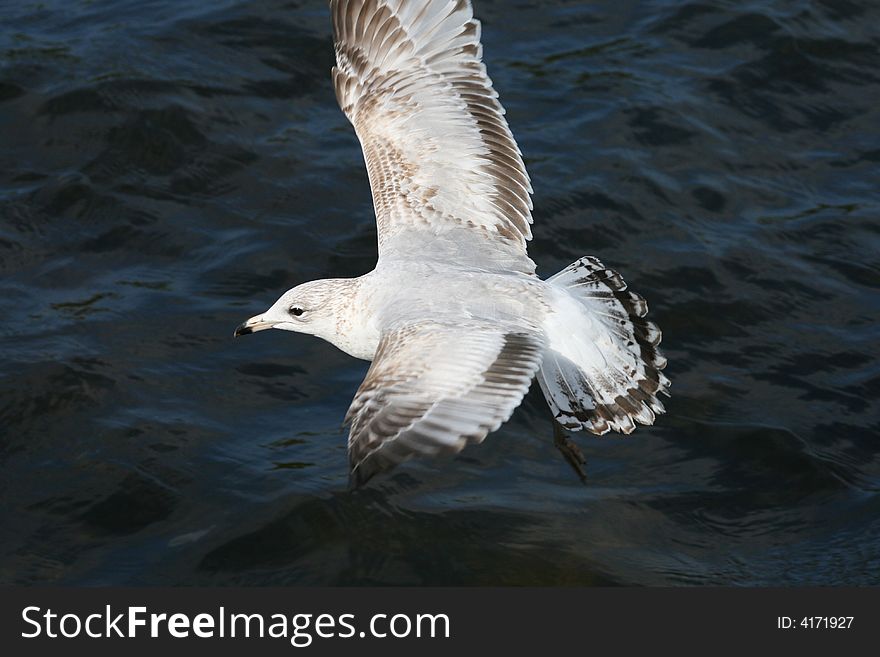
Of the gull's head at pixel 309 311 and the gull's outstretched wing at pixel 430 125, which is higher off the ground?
the gull's outstretched wing at pixel 430 125

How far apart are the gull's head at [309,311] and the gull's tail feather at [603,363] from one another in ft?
3.41

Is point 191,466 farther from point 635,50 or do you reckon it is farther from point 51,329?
point 635,50

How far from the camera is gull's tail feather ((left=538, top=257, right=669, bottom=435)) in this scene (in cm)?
567

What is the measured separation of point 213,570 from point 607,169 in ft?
13.5

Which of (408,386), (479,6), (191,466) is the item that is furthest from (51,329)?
(479,6)

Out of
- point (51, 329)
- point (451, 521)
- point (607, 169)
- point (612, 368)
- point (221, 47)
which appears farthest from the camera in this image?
point (221, 47)

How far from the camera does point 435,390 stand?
187 inches

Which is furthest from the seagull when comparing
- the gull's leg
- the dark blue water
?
the dark blue water

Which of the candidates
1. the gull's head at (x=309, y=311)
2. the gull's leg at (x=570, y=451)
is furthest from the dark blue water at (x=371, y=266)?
the gull's head at (x=309, y=311)

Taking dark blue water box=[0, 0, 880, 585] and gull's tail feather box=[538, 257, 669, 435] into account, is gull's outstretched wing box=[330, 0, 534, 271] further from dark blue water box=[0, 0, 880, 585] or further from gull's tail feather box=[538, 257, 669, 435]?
dark blue water box=[0, 0, 880, 585]

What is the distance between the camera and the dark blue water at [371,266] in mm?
6086

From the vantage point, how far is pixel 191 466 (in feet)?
21.1

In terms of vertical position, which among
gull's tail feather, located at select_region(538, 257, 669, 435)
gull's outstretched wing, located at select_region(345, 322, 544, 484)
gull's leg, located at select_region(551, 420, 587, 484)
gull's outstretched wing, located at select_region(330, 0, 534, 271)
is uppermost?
gull's outstretched wing, located at select_region(330, 0, 534, 271)

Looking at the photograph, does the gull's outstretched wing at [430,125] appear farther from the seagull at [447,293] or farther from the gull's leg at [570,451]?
the gull's leg at [570,451]
